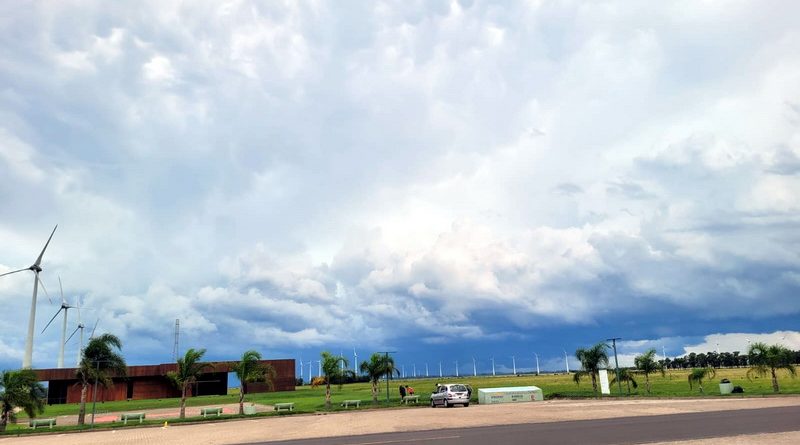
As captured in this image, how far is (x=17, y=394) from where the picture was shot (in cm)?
3572

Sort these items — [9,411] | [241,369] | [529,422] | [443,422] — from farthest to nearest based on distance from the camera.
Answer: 1. [241,369]
2. [9,411]
3. [443,422]
4. [529,422]

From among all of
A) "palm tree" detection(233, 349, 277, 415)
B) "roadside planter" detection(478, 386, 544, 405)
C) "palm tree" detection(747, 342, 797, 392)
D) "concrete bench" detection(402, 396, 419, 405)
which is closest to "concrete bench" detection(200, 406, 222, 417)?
"palm tree" detection(233, 349, 277, 415)

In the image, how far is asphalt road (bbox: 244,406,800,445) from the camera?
18516mm

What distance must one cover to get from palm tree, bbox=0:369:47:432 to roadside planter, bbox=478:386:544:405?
31.3 meters

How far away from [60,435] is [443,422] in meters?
22.0

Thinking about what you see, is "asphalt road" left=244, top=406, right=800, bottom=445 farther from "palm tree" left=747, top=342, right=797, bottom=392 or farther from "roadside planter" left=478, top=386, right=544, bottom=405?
"roadside planter" left=478, top=386, right=544, bottom=405

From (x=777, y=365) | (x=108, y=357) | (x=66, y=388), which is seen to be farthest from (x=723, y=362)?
(x=108, y=357)

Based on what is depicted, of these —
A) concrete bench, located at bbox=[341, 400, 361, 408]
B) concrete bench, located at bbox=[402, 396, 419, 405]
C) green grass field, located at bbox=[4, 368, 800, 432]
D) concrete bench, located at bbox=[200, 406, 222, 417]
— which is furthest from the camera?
concrete bench, located at bbox=[402, 396, 419, 405]

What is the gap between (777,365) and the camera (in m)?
41.2

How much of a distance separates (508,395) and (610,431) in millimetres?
27908

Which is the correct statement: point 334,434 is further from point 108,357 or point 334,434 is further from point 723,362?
point 723,362

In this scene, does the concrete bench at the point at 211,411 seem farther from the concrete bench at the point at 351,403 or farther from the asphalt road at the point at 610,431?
the asphalt road at the point at 610,431

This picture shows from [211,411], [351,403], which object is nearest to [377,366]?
[351,403]

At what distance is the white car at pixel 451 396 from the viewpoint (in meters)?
42.8
